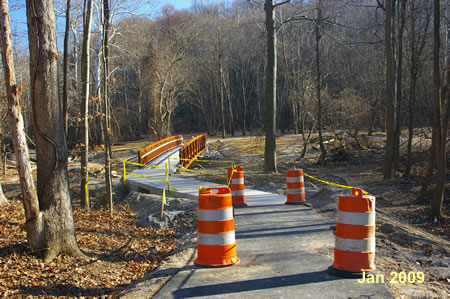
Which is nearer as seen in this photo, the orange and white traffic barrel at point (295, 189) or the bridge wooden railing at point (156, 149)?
the orange and white traffic barrel at point (295, 189)

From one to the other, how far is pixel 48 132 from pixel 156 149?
2113cm

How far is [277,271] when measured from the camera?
18.4ft

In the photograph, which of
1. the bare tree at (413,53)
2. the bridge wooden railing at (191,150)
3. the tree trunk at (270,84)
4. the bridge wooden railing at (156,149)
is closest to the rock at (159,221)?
the tree trunk at (270,84)

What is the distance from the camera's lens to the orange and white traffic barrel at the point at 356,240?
5340 mm

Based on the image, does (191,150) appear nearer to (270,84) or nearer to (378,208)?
(270,84)

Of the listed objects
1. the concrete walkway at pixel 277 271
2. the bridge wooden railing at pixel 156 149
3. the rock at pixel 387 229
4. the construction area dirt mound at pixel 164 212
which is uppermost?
the bridge wooden railing at pixel 156 149

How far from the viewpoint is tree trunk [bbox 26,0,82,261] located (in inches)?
246

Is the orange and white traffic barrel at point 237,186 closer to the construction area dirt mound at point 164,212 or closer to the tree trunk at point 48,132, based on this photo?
the construction area dirt mound at point 164,212

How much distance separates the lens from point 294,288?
4.94 m

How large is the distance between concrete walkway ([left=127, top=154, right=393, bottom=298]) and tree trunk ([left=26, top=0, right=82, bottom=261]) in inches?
77.9

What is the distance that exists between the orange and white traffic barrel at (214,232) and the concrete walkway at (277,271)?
0.47 ft

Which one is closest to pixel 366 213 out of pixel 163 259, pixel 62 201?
pixel 163 259

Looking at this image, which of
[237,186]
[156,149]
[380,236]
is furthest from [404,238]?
[156,149]

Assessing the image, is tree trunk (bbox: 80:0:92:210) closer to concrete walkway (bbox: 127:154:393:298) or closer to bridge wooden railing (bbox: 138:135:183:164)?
concrete walkway (bbox: 127:154:393:298)
